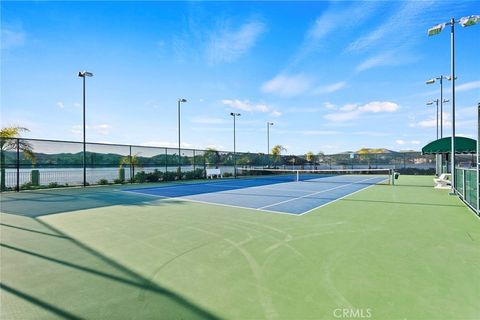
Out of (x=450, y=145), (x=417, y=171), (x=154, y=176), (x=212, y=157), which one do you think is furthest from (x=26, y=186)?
(x=417, y=171)

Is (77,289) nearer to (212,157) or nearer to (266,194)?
(266,194)

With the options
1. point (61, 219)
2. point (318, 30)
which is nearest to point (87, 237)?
point (61, 219)

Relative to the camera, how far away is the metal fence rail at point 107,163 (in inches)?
557

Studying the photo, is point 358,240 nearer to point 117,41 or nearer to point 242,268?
point 242,268

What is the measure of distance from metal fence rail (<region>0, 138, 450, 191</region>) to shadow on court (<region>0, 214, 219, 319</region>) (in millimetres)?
12914

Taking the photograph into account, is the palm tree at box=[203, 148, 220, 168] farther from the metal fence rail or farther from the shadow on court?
the shadow on court

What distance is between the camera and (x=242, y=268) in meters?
3.49

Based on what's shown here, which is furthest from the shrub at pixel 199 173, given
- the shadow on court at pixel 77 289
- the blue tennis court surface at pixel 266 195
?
the shadow on court at pixel 77 289

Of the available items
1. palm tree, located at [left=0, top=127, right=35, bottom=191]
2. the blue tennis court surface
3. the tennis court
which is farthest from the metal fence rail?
the blue tennis court surface

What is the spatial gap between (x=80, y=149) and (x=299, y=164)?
94.9ft

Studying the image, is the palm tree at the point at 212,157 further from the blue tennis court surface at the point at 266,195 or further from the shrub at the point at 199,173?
the blue tennis court surface at the point at 266,195

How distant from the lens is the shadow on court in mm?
2457

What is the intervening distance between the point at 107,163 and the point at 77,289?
17267 millimetres

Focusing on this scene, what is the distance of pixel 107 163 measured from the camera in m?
18.3
